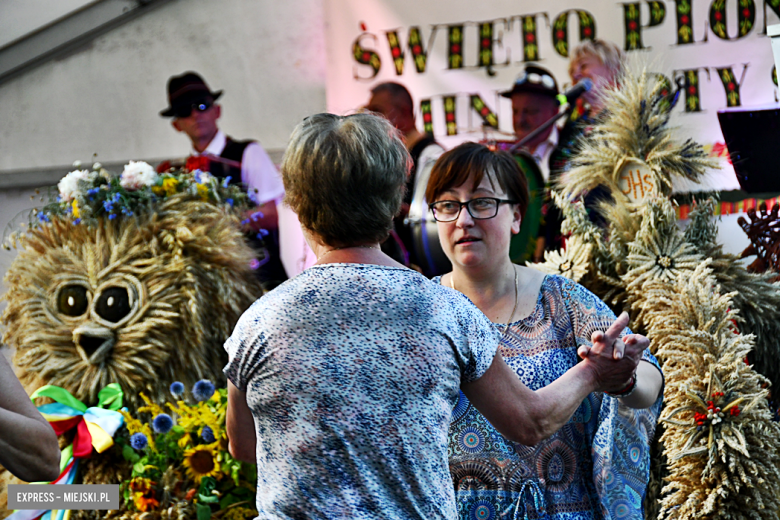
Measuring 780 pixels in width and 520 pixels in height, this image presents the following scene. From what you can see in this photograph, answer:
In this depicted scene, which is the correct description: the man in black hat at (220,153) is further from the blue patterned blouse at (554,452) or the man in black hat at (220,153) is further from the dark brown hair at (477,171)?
the blue patterned blouse at (554,452)

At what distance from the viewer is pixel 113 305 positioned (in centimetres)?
271

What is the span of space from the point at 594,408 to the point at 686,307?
1.68ft

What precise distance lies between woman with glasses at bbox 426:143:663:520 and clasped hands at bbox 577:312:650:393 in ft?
0.39

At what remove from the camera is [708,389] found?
Answer: 6.37ft

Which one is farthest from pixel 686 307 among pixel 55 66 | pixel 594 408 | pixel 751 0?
pixel 55 66

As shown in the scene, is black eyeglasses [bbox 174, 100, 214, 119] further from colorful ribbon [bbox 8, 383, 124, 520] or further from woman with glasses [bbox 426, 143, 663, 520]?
woman with glasses [bbox 426, 143, 663, 520]

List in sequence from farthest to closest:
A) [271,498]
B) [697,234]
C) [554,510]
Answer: [697,234] → [554,510] → [271,498]

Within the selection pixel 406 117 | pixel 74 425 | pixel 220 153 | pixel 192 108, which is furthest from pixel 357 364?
pixel 192 108

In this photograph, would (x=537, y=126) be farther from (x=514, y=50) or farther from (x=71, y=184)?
(x=71, y=184)

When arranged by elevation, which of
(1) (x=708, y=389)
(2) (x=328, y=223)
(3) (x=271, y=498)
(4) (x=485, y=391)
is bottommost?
(1) (x=708, y=389)

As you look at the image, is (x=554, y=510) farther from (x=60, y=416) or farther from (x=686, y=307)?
(x=60, y=416)

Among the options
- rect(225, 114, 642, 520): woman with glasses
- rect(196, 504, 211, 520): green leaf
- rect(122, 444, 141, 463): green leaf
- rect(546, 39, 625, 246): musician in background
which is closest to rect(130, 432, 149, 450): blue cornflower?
rect(122, 444, 141, 463): green leaf

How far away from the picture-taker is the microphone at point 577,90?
3041 mm

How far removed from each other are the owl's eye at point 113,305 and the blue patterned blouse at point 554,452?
1464 mm
